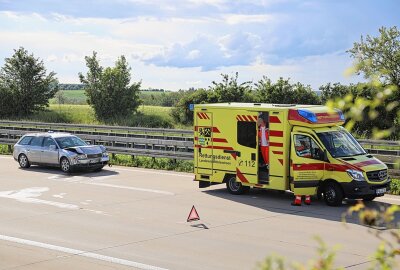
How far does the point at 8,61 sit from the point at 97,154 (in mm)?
41619

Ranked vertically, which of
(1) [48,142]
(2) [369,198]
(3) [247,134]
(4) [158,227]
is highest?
(3) [247,134]

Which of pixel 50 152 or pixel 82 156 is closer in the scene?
pixel 82 156

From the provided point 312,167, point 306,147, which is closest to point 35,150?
point 306,147

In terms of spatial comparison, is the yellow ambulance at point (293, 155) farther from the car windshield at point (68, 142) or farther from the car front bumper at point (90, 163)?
the car windshield at point (68, 142)

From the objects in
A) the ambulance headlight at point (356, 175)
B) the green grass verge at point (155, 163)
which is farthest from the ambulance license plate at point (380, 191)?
the green grass verge at point (155, 163)

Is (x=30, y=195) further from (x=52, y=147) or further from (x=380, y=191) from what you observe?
(x=380, y=191)

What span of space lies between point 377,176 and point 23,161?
45.8 feet

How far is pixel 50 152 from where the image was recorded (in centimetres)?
→ 2272

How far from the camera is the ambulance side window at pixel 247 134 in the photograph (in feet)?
54.1

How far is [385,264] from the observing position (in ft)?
8.70

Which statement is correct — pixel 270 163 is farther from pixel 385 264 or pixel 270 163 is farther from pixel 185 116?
pixel 185 116

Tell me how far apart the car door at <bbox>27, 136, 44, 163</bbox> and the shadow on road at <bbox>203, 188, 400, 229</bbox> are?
804 centimetres

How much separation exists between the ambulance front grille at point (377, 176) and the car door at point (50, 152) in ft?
38.9

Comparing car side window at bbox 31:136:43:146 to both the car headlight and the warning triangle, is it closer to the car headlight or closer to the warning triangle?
the car headlight
